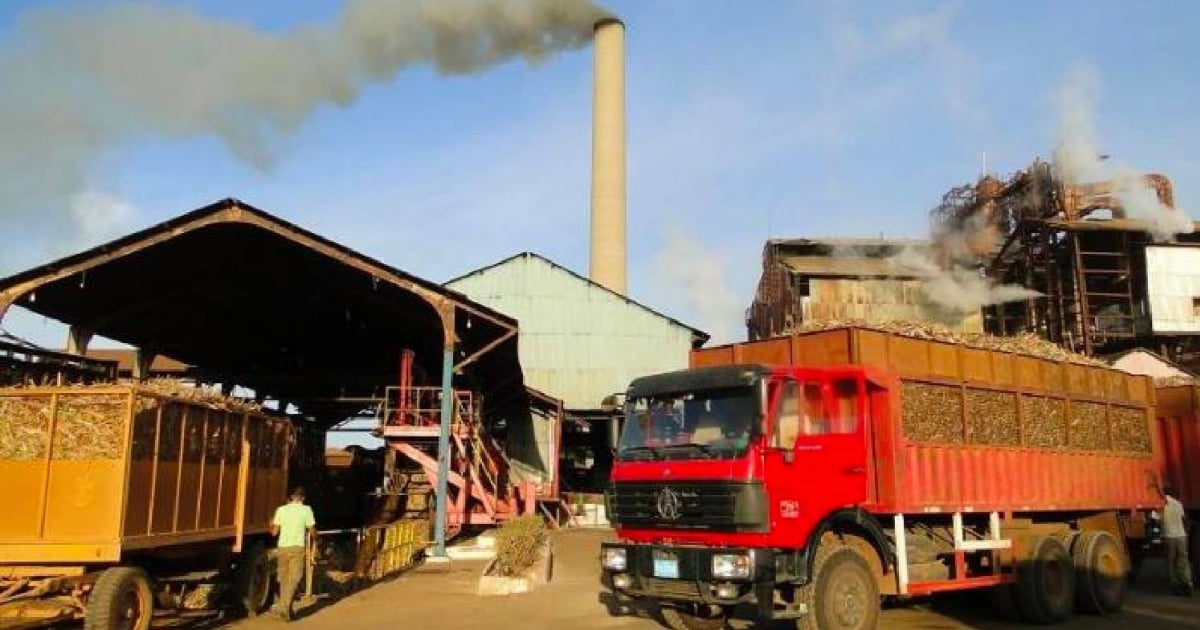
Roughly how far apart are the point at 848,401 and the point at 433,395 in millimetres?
19485

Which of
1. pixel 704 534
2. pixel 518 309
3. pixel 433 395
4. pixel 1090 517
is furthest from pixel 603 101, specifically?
pixel 704 534

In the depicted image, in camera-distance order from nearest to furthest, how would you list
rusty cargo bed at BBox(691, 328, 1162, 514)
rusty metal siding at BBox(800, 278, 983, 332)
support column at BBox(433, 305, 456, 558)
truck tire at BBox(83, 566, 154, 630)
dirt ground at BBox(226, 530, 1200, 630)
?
1. truck tire at BBox(83, 566, 154, 630)
2. rusty cargo bed at BBox(691, 328, 1162, 514)
3. dirt ground at BBox(226, 530, 1200, 630)
4. support column at BBox(433, 305, 456, 558)
5. rusty metal siding at BBox(800, 278, 983, 332)

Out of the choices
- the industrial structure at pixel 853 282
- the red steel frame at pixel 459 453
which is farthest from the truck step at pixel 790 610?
the industrial structure at pixel 853 282

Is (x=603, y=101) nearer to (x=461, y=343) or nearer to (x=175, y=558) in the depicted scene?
(x=461, y=343)

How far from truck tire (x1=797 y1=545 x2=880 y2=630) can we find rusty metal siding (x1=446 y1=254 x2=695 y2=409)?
2594cm

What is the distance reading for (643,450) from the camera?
9.71m

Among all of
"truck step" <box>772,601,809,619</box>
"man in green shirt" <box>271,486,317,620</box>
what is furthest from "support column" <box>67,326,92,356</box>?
Result: "truck step" <box>772,601,809,619</box>

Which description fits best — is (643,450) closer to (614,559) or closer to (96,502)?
(614,559)

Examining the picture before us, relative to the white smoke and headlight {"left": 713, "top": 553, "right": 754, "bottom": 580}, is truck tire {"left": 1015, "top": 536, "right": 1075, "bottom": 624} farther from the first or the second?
the white smoke

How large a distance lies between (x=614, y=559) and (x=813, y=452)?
257 cm

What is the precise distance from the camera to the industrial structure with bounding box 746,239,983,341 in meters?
43.0

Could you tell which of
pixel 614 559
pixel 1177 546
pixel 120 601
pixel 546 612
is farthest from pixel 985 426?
pixel 120 601

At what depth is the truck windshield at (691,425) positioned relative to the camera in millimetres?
8914

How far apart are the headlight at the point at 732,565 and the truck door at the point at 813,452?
446 millimetres
